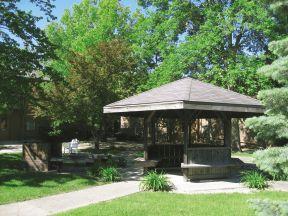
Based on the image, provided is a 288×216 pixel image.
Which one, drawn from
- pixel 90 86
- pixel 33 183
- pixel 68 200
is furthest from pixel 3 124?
pixel 68 200

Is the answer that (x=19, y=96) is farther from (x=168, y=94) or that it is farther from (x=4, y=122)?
(x=4, y=122)

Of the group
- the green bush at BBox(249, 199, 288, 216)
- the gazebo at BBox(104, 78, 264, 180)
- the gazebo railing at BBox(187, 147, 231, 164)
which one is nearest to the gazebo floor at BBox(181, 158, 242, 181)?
the gazebo at BBox(104, 78, 264, 180)

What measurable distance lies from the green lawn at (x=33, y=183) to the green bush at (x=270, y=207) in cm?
847

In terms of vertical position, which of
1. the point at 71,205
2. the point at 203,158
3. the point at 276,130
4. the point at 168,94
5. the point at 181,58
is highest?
the point at 181,58

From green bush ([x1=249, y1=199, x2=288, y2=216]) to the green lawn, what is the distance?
8.47m

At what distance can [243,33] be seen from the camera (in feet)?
104

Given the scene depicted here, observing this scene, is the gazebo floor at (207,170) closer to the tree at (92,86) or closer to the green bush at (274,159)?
the tree at (92,86)

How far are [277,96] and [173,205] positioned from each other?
616 centimetres

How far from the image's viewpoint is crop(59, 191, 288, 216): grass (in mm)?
10852

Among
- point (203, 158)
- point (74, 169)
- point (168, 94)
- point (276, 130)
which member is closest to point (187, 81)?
point (168, 94)

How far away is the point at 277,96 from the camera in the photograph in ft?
20.7

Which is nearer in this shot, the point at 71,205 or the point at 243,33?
the point at 71,205

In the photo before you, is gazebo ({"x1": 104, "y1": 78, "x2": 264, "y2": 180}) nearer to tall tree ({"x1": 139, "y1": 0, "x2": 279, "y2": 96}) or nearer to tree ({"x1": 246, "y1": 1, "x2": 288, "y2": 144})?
tree ({"x1": 246, "y1": 1, "x2": 288, "y2": 144})

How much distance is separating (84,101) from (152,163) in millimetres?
7955
